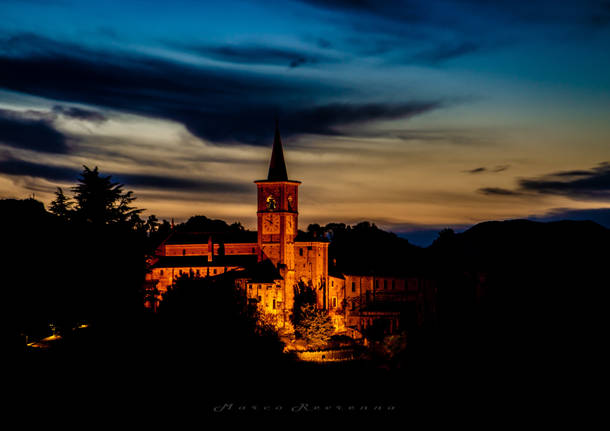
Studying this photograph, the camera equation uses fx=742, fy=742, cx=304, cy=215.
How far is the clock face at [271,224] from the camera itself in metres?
70.4

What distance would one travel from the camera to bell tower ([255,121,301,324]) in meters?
69.8

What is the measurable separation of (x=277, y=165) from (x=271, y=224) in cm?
650

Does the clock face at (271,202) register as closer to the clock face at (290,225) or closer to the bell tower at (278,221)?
the bell tower at (278,221)

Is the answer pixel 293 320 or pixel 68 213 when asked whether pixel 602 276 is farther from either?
pixel 68 213

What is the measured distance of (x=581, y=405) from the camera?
132 ft

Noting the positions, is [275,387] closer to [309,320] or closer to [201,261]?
[309,320]

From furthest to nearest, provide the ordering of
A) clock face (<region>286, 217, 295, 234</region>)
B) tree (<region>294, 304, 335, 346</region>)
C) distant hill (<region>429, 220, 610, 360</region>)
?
clock face (<region>286, 217, 295, 234</region>), tree (<region>294, 304, 335, 346</region>), distant hill (<region>429, 220, 610, 360</region>)

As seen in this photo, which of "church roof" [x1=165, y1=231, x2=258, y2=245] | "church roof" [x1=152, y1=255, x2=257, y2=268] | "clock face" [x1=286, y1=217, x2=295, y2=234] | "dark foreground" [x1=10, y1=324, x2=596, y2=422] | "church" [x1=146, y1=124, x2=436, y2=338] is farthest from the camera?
"church roof" [x1=165, y1=231, x2=258, y2=245]

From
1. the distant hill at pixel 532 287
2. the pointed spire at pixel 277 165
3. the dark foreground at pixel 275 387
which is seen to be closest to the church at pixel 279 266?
the pointed spire at pixel 277 165

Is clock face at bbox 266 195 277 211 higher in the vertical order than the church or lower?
higher

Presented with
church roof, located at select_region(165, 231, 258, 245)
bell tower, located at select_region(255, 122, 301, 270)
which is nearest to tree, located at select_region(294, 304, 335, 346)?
bell tower, located at select_region(255, 122, 301, 270)

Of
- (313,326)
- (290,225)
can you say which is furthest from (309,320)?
(290,225)

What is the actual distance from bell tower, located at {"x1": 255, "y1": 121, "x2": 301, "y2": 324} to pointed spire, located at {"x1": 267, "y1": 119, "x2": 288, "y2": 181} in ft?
0.37

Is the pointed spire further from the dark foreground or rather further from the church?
the dark foreground
